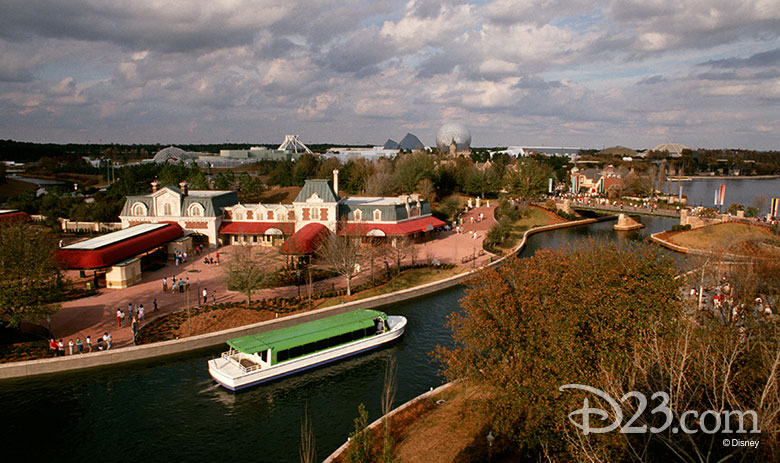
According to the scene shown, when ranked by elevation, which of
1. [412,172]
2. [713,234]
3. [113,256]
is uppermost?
[412,172]

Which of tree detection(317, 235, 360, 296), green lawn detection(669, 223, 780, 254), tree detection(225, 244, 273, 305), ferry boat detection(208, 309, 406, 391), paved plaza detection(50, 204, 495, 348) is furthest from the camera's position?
green lawn detection(669, 223, 780, 254)

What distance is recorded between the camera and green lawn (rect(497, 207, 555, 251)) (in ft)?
221

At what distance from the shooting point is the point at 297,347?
2980 centimetres

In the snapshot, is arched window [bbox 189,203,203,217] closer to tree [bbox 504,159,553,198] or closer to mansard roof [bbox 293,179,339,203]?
mansard roof [bbox 293,179,339,203]

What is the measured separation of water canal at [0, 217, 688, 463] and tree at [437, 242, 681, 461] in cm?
812

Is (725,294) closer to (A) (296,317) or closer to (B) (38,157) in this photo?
(A) (296,317)

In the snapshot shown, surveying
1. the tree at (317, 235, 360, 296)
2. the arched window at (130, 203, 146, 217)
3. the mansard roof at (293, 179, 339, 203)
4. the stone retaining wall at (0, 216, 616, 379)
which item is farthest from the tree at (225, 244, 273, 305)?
the arched window at (130, 203, 146, 217)

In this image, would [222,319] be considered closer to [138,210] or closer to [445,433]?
[445,433]

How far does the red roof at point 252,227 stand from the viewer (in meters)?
58.8

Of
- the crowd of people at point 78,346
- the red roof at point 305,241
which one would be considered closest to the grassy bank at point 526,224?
the red roof at point 305,241

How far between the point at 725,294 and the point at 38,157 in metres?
235

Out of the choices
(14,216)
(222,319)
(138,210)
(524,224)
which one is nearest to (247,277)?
(222,319)

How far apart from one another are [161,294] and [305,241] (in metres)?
14.4

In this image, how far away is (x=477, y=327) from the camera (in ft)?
67.7
